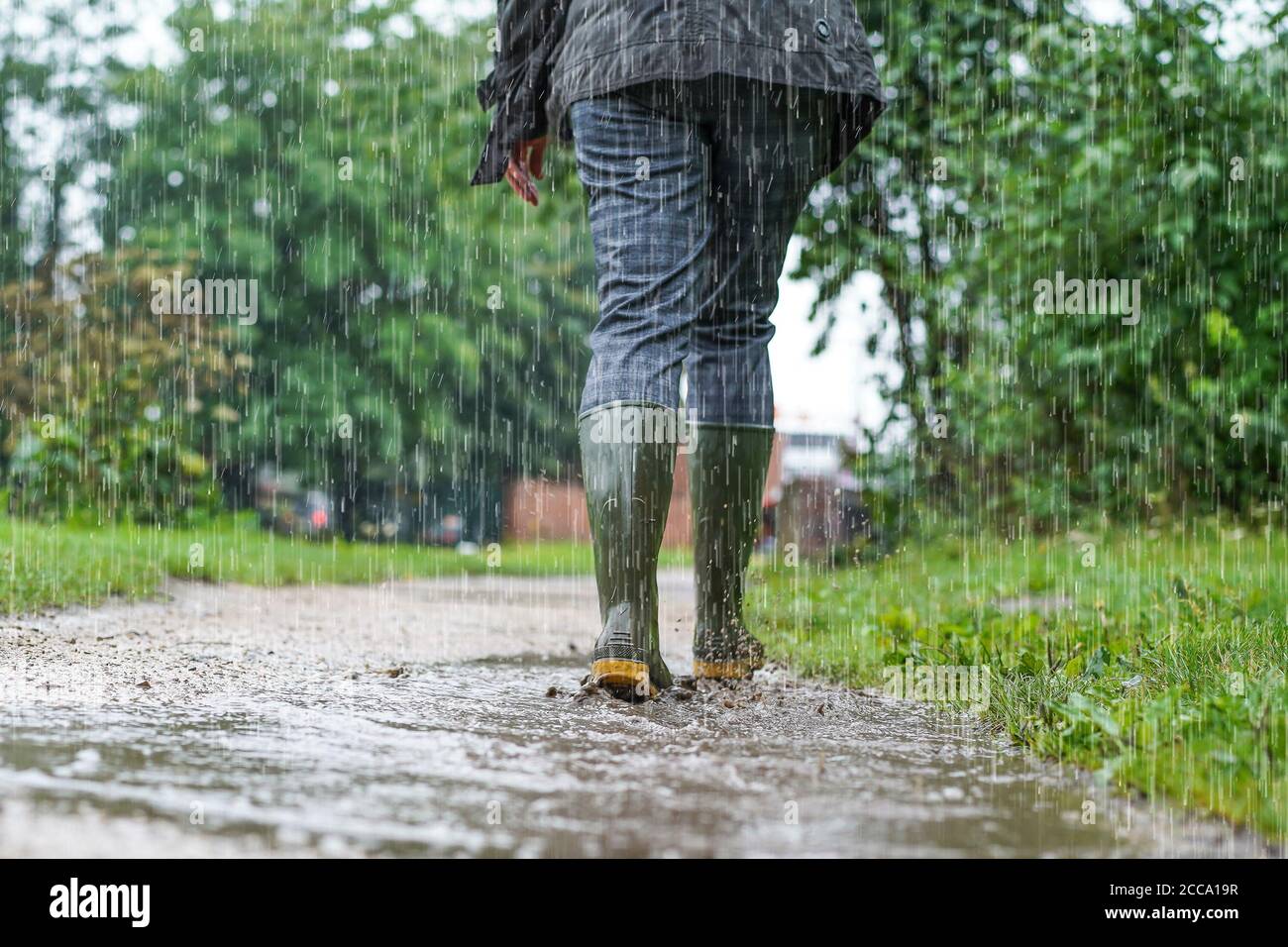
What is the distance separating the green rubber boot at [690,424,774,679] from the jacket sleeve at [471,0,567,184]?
0.82 meters

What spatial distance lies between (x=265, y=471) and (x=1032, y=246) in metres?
21.9

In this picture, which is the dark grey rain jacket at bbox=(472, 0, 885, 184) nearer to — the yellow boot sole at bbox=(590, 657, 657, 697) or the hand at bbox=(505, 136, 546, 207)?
the hand at bbox=(505, 136, 546, 207)

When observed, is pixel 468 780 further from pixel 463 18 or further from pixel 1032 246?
pixel 463 18

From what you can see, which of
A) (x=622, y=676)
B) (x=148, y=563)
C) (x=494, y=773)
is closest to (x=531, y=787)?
(x=494, y=773)

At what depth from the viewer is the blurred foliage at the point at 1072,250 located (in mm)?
5645

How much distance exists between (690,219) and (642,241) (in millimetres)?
118

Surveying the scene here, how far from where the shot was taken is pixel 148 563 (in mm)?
5445

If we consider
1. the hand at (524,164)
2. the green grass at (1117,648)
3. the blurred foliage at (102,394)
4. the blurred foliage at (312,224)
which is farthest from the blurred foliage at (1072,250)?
the blurred foliage at (312,224)

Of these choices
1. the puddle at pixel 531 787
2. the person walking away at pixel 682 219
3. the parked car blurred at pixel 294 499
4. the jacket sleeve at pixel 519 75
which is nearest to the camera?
the puddle at pixel 531 787

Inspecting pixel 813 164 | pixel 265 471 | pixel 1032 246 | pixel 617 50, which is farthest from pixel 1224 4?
pixel 265 471

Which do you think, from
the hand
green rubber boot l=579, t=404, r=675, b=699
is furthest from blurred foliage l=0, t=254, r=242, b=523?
green rubber boot l=579, t=404, r=675, b=699

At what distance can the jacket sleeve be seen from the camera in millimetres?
2951

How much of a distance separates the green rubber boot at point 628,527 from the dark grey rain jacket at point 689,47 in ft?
2.31

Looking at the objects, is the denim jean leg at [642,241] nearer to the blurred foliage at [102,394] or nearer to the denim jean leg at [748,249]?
the denim jean leg at [748,249]
